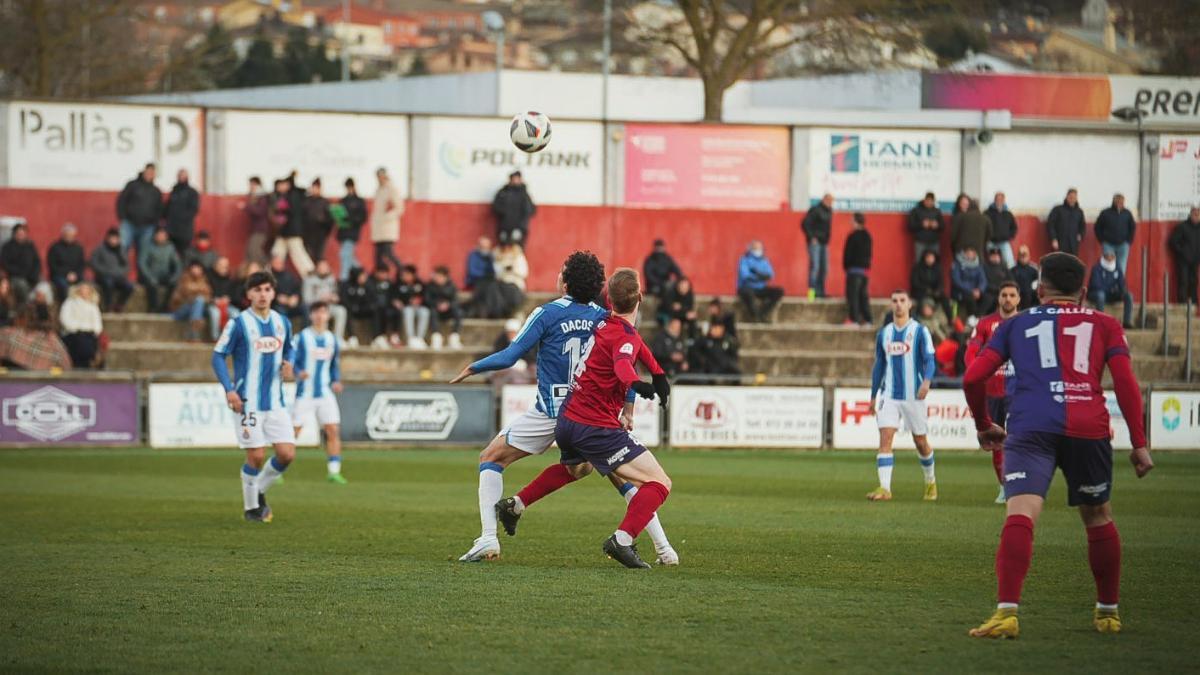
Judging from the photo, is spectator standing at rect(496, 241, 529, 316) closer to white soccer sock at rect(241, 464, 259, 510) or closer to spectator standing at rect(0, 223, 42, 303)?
spectator standing at rect(0, 223, 42, 303)

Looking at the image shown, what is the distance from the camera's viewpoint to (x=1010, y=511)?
8438 mm

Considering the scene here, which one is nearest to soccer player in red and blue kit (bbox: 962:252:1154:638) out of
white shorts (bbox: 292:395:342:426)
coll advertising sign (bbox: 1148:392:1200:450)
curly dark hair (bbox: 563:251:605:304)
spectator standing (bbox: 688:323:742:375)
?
curly dark hair (bbox: 563:251:605:304)

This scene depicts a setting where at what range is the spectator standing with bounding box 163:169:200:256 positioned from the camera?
98.8ft

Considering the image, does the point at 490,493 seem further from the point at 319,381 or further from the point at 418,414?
the point at 418,414

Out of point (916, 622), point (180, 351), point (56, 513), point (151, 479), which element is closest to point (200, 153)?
point (180, 351)

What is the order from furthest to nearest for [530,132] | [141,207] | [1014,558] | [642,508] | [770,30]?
[770,30]
[141,207]
[530,132]
[642,508]
[1014,558]

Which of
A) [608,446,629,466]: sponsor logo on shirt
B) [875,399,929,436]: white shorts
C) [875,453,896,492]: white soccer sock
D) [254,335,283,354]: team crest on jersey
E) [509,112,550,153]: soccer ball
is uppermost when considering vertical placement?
[509,112,550,153]: soccer ball

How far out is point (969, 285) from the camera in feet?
102

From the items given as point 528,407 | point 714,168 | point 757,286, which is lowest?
point 528,407

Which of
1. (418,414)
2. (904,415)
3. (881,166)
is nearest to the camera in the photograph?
(904,415)

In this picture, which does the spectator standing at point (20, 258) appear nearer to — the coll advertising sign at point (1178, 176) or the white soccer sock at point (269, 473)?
the white soccer sock at point (269, 473)

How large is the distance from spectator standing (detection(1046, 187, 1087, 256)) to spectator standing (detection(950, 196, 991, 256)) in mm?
1759

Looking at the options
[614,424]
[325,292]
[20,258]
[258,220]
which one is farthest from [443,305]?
[614,424]

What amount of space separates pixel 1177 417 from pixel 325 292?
15479 mm
